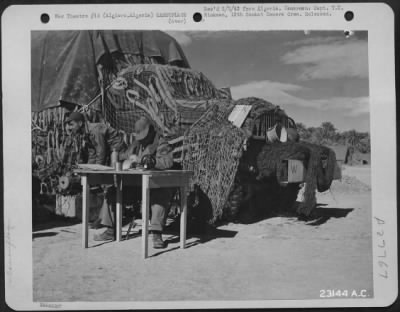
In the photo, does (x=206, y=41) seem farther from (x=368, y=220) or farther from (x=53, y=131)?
(x=368, y=220)

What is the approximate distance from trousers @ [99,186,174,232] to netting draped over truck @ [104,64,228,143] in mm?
571

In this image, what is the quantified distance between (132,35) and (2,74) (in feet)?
3.60

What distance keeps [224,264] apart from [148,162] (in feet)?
3.51

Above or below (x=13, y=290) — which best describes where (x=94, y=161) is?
above

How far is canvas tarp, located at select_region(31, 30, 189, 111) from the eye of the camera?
3992 millimetres

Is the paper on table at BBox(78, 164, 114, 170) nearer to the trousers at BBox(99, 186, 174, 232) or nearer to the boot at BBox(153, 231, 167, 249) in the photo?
the trousers at BBox(99, 186, 174, 232)

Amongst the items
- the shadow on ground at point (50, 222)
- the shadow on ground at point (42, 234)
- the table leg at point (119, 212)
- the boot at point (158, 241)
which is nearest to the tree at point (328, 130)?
the boot at point (158, 241)

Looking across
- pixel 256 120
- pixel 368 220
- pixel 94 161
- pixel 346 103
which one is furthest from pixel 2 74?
pixel 368 220

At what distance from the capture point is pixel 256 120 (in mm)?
4609

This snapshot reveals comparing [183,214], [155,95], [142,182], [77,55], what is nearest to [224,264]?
[183,214]

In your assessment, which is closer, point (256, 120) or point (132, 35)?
point (132, 35)

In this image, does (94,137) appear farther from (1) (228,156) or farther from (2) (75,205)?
(1) (228,156)

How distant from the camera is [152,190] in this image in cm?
414

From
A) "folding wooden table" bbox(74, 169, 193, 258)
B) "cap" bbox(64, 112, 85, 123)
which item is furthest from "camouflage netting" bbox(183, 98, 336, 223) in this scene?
"cap" bbox(64, 112, 85, 123)
